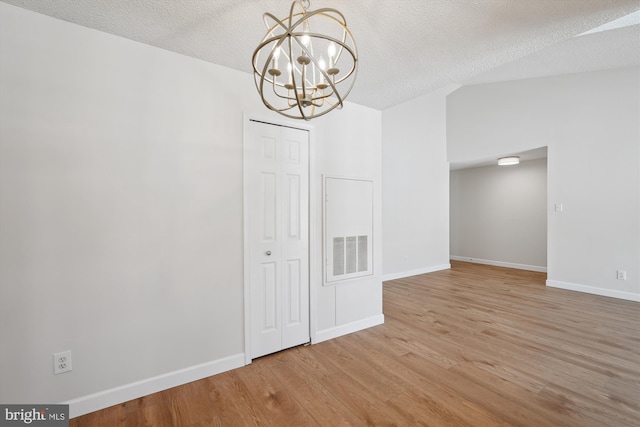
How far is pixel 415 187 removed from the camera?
6.02 m

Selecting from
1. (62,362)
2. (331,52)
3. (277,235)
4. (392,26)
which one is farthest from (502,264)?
(62,362)

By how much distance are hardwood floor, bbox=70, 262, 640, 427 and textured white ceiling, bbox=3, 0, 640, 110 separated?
8.49 ft

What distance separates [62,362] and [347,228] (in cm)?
250

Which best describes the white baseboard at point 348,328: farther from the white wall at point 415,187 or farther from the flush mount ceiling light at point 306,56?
the white wall at point 415,187

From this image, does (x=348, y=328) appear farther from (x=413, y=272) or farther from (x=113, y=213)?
(x=413, y=272)

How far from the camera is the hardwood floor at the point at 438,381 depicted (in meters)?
1.77

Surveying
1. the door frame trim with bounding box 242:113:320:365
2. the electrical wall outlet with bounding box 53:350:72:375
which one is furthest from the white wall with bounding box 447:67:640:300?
the electrical wall outlet with bounding box 53:350:72:375

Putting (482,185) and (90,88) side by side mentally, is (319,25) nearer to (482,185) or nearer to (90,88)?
(90,88)

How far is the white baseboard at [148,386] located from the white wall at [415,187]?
381cm

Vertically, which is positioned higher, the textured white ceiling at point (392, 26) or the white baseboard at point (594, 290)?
the textured white ceiling at point (392, 26)

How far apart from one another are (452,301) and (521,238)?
355 centimetres

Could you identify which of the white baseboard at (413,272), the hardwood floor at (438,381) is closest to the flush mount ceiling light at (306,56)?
the hardwood floor at (438,381)

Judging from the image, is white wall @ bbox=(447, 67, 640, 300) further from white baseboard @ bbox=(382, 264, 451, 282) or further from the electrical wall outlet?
the electrical wall outlet

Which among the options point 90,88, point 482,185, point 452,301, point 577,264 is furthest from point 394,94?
point 482,185
